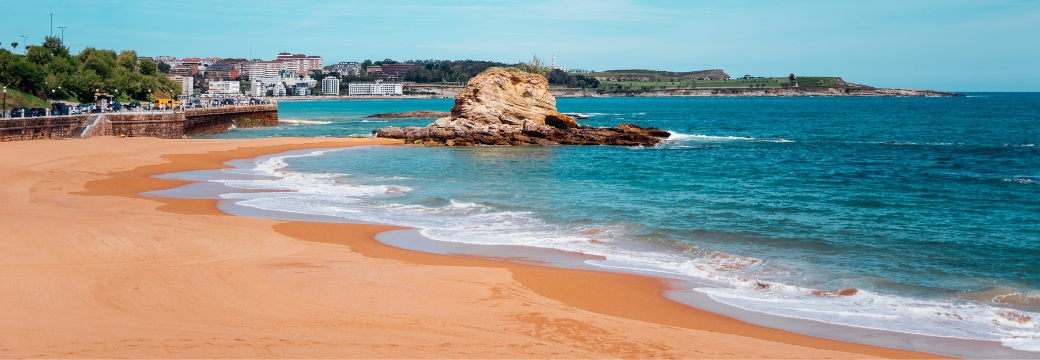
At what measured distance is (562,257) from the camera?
507 inches

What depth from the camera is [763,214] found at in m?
17.5

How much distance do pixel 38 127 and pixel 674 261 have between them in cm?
3260

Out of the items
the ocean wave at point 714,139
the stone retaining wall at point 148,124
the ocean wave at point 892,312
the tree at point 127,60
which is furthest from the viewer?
the tree at point 127,60

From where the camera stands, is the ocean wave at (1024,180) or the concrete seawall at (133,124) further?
the concrete seawall at (133,124)

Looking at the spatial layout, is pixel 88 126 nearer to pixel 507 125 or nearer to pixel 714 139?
pixel 507 125

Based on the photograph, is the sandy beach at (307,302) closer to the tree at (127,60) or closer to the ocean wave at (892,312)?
the ocean wave at (892,312)

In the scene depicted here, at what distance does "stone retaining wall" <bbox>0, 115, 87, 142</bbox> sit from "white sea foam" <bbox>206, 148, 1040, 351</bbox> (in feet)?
56.1

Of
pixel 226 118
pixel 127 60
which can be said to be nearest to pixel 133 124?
pixel 226 118

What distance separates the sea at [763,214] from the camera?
10422 mm

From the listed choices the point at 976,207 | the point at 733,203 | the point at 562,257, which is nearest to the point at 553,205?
the point at 733,203

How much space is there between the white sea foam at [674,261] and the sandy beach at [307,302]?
99 centimetres

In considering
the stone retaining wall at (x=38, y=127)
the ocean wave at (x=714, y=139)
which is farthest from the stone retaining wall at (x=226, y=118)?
the ocean wave at (x=714, y=139)

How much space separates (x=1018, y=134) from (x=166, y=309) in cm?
5108

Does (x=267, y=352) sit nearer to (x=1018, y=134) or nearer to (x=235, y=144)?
(x=235, y=144)
